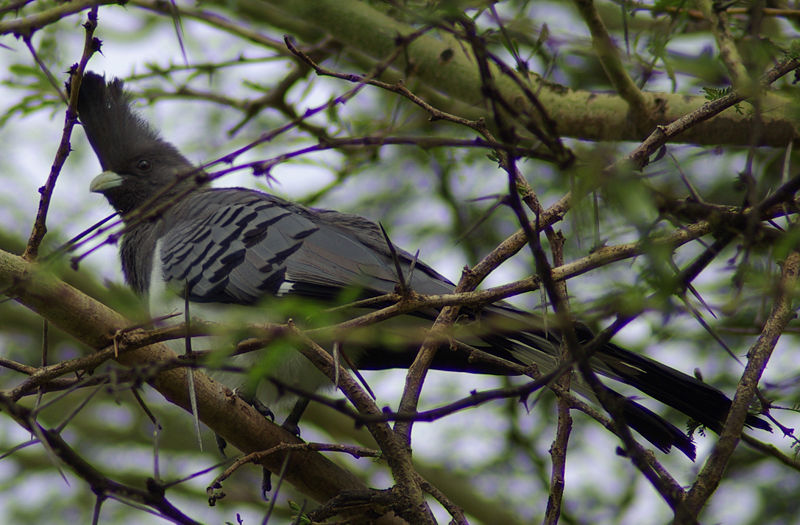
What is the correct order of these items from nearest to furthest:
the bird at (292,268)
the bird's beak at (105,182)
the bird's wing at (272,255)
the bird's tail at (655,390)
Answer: the bird's tail at (655,390), the bird at (292,268), the bird's wing at (272,255), the bird's beak at (105,182)

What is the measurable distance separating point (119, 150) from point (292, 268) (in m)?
2.17

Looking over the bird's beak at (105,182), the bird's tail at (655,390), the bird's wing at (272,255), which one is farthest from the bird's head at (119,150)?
the bird's tail at (655,390)

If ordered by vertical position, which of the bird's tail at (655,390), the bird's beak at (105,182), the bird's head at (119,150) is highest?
the bird's head at (119,150)

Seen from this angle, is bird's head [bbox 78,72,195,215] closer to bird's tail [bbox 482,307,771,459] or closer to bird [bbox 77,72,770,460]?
bird [bbox 77,72,770,460]

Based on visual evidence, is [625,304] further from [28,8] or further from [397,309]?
[28,8]

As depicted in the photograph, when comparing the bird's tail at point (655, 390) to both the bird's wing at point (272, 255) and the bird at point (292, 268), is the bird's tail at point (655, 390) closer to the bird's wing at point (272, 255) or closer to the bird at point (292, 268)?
the bird at point (292, 268)

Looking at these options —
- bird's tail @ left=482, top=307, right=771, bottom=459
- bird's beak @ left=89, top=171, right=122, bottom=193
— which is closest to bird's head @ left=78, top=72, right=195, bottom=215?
bird's beak @ left=89, top=171, right=122, bottom=193

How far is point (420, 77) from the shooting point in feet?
16.5

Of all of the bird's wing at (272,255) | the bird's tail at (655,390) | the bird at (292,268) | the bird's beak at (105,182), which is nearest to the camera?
the bird's tail at (655,390)

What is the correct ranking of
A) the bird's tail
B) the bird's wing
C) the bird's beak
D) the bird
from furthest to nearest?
the bird's beak < the bird's wing < the bird < the bird's tail

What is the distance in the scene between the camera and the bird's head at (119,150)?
5551 mm

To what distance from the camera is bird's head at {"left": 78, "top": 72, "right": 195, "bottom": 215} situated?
5.55 metres

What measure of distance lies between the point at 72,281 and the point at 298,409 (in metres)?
2.76

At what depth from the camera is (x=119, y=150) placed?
5.69m
